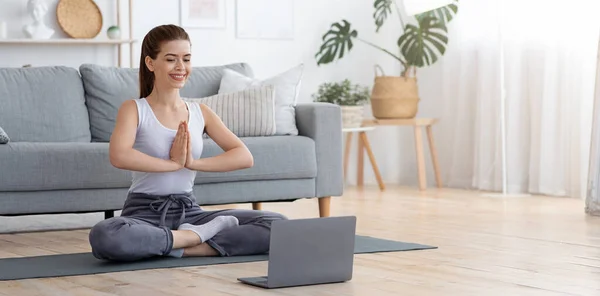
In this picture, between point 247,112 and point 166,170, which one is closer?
point 166,170

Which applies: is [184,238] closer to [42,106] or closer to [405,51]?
[42,106]

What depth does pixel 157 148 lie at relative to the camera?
3279 mm

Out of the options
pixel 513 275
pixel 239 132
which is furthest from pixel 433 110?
pixel 513 275

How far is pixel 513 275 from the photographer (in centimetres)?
297

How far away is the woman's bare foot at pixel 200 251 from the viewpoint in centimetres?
333

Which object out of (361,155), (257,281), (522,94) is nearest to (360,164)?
(361,155)

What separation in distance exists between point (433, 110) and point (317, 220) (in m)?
4.31

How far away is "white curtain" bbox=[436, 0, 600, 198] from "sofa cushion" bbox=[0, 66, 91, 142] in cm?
261

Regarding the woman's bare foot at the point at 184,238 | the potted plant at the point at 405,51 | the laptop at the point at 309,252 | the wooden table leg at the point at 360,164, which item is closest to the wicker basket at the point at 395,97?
the potted plant at the point at 405,51

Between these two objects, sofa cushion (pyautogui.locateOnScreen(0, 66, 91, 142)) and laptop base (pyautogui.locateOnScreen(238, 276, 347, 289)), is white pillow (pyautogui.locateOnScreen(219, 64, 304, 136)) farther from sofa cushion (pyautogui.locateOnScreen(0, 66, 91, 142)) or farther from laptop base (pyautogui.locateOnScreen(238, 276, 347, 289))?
laptop base (pyautogui.locateOnScreen(238, 276, 347, 289))

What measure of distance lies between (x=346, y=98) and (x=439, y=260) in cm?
324

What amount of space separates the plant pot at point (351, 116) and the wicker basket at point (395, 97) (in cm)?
18

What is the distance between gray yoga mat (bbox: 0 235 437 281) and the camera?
3.02m

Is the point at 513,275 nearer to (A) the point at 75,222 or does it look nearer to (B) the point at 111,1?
(A) the point at 75,222
